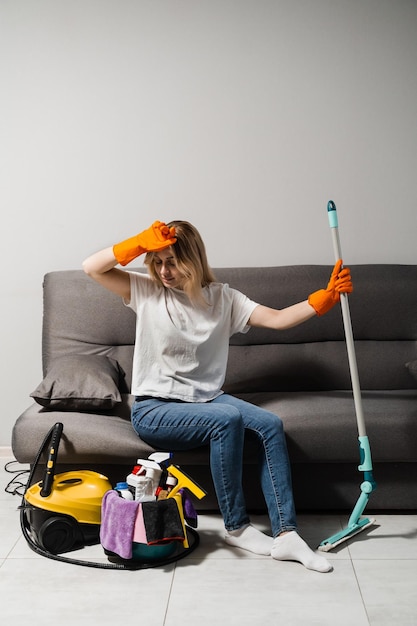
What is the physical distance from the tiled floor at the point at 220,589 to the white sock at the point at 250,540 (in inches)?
1.0

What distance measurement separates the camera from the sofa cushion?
9.01 feet

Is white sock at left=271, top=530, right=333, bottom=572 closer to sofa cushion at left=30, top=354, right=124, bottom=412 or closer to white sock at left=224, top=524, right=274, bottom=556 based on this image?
white sock at left=224, top=524, right=274, bottom=556

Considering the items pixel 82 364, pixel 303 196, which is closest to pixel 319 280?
pixel 303 196

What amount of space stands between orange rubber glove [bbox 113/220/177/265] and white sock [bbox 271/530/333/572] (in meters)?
1.05

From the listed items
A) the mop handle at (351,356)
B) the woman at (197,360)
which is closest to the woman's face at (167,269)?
the woman at (197,360)

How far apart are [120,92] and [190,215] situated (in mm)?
654

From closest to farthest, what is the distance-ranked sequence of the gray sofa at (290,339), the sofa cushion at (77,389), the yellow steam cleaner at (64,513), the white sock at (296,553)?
the white sock at (296,553)
the yellow steam cleaner at (64,513)
the sofa cushion at (77,389)
the gray sofa at (290,339)

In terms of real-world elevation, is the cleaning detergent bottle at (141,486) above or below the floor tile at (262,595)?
above

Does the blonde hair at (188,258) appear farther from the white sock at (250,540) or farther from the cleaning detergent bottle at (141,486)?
the white sock at (250,540)

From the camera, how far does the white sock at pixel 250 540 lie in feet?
7.73

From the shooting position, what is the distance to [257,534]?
240 centimetres

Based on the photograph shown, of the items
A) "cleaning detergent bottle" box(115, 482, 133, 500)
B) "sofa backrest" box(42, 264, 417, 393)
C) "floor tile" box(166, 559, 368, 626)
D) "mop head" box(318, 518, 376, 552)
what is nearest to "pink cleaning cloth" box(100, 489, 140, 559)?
"cleaning detergent bottle" box(115, 482, 133, 500)

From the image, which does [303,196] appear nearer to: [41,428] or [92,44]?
[92,44]

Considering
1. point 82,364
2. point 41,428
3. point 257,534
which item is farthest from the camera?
point 82,364
